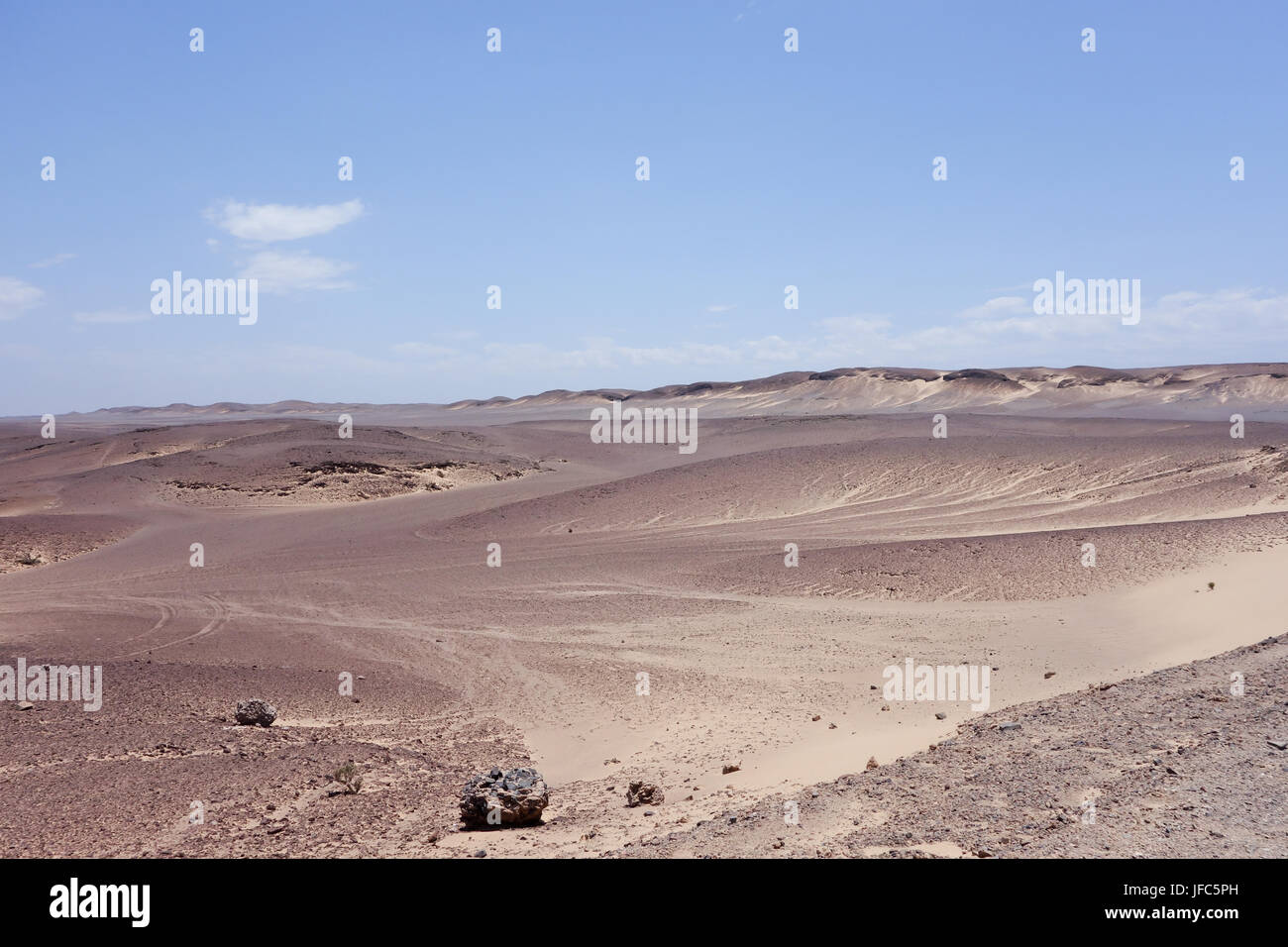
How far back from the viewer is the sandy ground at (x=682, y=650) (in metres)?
6.84

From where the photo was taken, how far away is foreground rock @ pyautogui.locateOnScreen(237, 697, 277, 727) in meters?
10.5

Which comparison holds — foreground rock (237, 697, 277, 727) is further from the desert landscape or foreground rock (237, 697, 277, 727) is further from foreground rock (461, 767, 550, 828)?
foreground rock (461, 767, 550, 828)

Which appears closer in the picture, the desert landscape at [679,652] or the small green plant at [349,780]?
the desert landscape at [679,652]

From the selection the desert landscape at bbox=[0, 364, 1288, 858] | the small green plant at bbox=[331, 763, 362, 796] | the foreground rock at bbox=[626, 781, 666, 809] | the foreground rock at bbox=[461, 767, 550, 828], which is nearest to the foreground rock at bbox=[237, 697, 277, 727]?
the desert landscape at bbox=[0, 364, 1288, 858]

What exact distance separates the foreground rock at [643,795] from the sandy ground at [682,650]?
22cm

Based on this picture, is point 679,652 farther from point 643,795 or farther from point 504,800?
point 504,800

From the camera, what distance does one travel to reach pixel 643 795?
8000 millimetres

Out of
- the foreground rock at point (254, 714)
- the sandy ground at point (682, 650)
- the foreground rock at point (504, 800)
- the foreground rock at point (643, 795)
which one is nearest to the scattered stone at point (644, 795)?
the foreground rock at point (643, 795)

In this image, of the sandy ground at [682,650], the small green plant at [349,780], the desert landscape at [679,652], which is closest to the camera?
the desert landscape at [679,652]

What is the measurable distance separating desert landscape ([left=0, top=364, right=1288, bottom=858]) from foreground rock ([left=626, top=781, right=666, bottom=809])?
0.05 meters

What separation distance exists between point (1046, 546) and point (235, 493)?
96.3ft

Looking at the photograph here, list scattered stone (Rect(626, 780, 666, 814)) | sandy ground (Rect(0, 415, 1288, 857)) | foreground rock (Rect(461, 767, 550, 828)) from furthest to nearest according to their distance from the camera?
1. scattered stone (Rect(626, 780, 666, 814))
2. foreground rock (Rect(461, 767, 550, 828))
3. sandy ground (Rect(0, 415, 1288, 857))

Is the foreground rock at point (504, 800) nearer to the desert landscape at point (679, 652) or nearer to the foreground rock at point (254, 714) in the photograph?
the desert landscape at point (679, 652)

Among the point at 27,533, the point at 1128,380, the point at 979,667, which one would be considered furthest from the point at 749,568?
the point at 1128,380
